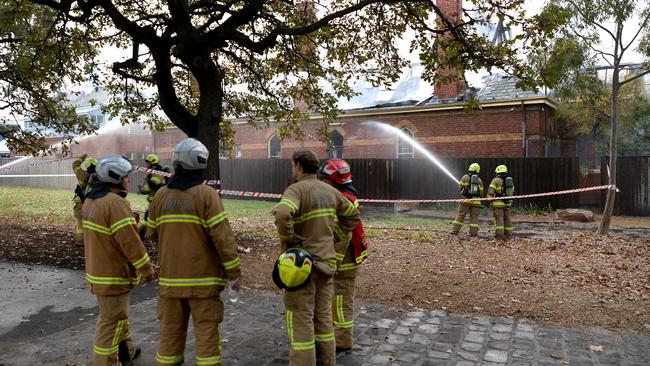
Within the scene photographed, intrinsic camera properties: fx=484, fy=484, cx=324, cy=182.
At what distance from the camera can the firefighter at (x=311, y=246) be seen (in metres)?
3.71

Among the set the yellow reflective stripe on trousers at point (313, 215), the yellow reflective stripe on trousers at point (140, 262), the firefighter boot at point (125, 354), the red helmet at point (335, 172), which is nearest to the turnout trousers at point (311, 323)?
the yellow reflective stripe on trousers at point (313, 215)

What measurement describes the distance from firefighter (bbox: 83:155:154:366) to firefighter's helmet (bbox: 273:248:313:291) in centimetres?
105

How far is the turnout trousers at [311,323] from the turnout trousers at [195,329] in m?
0.56

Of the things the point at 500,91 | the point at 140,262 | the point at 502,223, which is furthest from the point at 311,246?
the point at 500,91

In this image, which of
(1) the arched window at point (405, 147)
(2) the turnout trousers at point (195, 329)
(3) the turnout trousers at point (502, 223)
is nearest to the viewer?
(2) the turnout trousers at point (195, 329)

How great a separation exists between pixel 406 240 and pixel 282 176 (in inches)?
553

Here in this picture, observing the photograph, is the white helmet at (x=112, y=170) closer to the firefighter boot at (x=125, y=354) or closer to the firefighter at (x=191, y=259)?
the firefighter at (x=191, y=259)

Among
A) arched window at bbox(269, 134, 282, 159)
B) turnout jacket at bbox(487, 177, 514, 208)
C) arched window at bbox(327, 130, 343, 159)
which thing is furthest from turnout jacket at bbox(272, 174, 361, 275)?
arched window at bbox(269, 134, 282, 159)

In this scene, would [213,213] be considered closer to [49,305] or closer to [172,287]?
[172,287]

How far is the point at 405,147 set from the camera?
24594 mm

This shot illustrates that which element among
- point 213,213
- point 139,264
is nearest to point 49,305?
point 139,264

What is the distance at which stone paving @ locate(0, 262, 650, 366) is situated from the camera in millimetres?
4324

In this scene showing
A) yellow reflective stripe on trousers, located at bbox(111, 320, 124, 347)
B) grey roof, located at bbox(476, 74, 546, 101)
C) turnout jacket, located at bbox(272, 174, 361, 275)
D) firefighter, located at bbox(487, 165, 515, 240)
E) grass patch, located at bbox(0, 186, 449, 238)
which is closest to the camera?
yellow reflective stripe on trousers, located at bbox(111, 320, 124, 347)

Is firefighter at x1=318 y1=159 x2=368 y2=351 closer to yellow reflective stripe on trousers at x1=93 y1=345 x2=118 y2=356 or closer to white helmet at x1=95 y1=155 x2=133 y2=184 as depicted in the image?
white helmet at x1=95 y1=155 x2=133 y2=184
